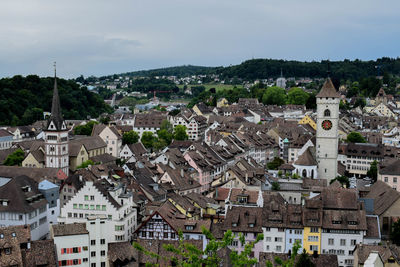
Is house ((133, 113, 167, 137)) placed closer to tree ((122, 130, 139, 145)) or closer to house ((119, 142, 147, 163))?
tree ((122, 130, 139, 145))

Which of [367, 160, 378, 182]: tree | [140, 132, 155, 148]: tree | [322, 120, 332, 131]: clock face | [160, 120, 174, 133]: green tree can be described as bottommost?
[367, 160, 378, 182]: tree

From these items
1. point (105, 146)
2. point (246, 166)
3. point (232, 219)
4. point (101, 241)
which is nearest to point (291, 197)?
point (246, 166)

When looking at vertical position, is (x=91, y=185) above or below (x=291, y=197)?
above

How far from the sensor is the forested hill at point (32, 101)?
16475 cm

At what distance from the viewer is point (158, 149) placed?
4621 inches

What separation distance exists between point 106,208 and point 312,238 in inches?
823

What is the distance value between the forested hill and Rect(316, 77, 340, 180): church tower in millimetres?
100179

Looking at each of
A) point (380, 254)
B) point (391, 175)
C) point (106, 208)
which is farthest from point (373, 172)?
point (106, 208)

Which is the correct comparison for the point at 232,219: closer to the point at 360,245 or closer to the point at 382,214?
the point at 360,245

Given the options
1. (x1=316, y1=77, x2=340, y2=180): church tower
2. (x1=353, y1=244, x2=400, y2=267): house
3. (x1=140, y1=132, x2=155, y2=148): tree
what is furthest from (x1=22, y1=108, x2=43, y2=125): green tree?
(x1=353, y1=244, x2=400, y2=267): house

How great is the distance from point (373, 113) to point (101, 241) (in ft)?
476

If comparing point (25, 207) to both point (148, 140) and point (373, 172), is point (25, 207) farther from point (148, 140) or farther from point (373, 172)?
point (148, 140)

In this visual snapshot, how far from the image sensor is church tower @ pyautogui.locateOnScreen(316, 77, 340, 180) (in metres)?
89.9

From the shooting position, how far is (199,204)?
66.3 meters
